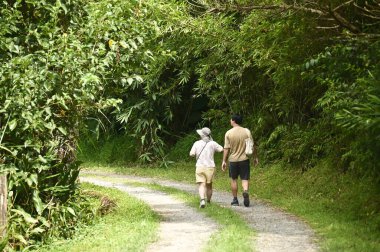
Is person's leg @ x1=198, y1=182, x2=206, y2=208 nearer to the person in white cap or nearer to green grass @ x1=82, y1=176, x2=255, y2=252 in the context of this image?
the person in white cap

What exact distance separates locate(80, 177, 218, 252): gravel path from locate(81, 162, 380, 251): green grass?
5.76 feet

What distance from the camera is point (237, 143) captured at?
12.8 meters

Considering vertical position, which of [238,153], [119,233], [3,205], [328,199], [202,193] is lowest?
[119,233]

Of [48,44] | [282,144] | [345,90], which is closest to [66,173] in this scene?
[48,44]

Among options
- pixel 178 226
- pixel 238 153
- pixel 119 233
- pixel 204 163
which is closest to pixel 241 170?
pixel 238 153

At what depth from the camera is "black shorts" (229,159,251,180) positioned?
12.9m

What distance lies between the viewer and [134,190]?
16891 mm

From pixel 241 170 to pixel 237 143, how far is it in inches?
22.8

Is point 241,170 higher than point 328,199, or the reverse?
point 241,170

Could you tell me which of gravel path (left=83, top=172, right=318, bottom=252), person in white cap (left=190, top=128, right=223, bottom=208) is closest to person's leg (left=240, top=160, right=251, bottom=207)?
gravel path (left=83, top=172, right=318, bottom=252)

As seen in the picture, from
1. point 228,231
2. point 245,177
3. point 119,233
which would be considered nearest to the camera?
point 228,231

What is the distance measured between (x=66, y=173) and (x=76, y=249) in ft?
7.45

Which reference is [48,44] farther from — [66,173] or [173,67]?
[173,67]

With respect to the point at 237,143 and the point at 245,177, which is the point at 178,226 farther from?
the point at 237,143
